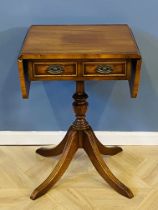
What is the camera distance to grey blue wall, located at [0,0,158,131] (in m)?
1.78

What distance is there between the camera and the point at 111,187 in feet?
5.89

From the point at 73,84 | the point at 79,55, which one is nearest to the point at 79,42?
the point at 79,55

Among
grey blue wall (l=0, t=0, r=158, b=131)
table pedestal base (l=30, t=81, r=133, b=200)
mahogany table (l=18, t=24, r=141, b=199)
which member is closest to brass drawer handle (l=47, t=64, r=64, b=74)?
mahogany table (l=18, t=24, r=141, b=199)

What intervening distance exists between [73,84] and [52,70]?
1.79ft

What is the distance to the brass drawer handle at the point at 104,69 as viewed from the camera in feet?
4.66

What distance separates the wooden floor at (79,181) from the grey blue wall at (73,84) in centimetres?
17

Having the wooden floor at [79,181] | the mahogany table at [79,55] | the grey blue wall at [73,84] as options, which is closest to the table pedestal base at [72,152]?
the wooden floor at [79,181]

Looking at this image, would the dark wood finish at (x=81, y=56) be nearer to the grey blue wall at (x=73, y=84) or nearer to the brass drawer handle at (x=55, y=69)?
the brass drawer handle at (x=55, y=69)

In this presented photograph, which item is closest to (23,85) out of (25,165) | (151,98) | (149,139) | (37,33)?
(37,33)

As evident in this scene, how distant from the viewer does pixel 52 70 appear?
143 cm

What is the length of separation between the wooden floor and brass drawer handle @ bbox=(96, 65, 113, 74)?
26.0 inches

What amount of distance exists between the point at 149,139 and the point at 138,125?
0.11 m

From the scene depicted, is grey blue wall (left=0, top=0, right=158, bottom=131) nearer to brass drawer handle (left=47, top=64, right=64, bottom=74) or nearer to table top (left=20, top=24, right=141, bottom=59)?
table top (left=20, top=24, right=141, bottom=59)

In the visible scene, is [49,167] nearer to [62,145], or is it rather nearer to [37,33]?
[62,145]
